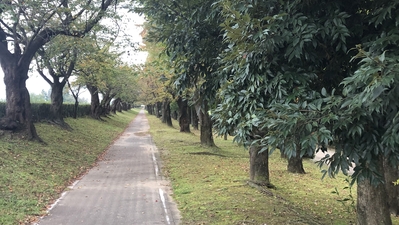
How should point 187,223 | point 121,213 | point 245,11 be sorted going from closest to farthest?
point 245,11
point 187,223
point 121,213

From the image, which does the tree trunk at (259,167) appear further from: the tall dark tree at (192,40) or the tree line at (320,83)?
the tree line at (320,83)

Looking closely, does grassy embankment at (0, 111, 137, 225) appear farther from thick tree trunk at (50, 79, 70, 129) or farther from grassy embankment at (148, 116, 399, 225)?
thick tree trunk at (50, 79, 70, 129)

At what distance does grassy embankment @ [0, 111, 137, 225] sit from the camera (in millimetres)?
7242

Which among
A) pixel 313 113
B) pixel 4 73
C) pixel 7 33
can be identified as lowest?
pixel 313 113

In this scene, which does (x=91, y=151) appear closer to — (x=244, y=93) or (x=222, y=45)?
(x=222, y=45)

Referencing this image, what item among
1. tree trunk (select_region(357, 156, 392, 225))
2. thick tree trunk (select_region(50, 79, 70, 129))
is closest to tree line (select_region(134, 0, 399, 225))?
tree trunk (select_region(357, 156, 392, 225))

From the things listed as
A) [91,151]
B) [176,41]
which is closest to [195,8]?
[176,41]

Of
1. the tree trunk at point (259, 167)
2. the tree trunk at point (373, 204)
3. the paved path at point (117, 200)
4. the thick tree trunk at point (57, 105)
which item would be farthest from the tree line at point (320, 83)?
the thick tree trunk at point (57, 105)

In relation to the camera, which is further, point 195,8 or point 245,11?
point 195,8

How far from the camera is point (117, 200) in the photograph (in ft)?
27.2

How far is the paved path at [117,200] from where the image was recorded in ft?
22.4

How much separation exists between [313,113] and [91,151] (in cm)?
1523

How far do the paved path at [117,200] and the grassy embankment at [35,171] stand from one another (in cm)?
41

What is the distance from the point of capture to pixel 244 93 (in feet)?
14.6
